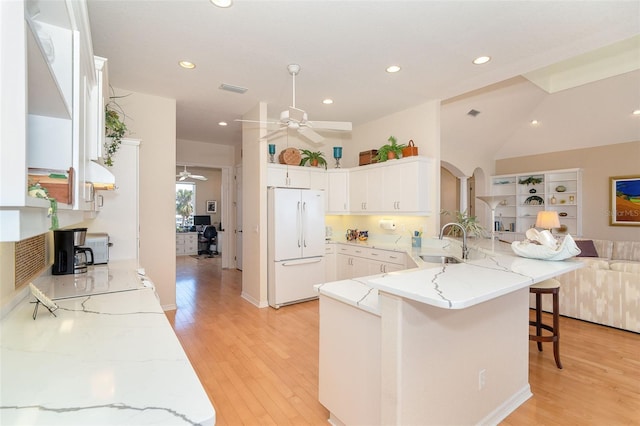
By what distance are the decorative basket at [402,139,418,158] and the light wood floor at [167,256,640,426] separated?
259 centimetres

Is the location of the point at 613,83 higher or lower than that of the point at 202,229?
higher

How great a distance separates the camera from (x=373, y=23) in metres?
2.45

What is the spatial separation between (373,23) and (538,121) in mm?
5838

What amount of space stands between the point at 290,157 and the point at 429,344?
12.2ft

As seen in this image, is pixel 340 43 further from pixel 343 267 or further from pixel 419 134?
pixel 343 267

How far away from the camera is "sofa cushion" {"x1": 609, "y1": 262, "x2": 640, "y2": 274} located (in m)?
3.45

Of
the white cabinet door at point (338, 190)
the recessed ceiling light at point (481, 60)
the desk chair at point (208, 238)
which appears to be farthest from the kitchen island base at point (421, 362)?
the desk chair at point (208, 238)

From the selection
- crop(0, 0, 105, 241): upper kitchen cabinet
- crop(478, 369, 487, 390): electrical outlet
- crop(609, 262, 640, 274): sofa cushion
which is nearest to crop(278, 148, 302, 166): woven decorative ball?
crop(0, 0, 105, 241): upper kitchen cabinet

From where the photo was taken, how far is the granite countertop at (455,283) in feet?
4.42

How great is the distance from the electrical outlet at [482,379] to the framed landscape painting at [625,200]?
21.1 ft

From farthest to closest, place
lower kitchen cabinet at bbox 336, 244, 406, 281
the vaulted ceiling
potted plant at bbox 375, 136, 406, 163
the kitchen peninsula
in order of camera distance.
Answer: potted plant at bbox 375, 136, 406, 163
lower kitchen cabinet at bbox 336, 244, 406, 281
the vaulted ceiling
the kitchen peninsula

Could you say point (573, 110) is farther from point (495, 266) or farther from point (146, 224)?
point (146, 224)

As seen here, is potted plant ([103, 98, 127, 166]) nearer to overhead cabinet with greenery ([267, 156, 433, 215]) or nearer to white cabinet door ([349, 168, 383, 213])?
overhead cabinet with greenery ([267, 156, 433, 215])

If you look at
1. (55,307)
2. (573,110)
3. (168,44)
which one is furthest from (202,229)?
(573,110)
